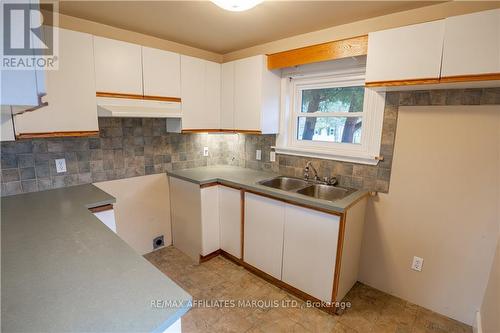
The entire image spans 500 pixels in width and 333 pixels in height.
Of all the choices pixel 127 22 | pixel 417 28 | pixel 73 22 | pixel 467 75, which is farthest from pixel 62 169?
pixel 467 75

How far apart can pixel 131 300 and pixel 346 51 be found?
2119 millimetres

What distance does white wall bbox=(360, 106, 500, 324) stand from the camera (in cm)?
168

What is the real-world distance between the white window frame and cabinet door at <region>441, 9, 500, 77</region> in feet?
1.91

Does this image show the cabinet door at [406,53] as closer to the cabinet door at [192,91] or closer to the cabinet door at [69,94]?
the cabinet door at [192,91]

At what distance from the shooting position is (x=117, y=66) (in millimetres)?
2002

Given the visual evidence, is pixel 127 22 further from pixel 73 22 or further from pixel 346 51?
pixel 346 51

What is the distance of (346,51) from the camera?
1971 mm

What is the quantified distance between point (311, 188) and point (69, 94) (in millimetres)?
2099

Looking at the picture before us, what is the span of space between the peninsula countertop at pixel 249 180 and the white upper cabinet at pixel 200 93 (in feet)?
1.67

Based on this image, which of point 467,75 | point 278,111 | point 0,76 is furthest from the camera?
point 278,111

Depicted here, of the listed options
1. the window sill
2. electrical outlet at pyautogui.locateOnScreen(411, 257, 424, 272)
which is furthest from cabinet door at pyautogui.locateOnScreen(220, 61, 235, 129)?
electrical outlet at pyautogui.locateOnScreen(411, 257, 424, 272)

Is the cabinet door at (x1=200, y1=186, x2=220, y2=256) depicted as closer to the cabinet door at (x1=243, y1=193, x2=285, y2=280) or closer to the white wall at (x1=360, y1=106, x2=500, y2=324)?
the cabinet door at (x1=243, y1=193, x2=285, y2=280)

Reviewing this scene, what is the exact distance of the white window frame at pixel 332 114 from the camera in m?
2.08

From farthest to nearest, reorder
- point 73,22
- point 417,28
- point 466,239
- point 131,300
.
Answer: point 73,22 → point 466,239 → point 417,28 → point 131,300
